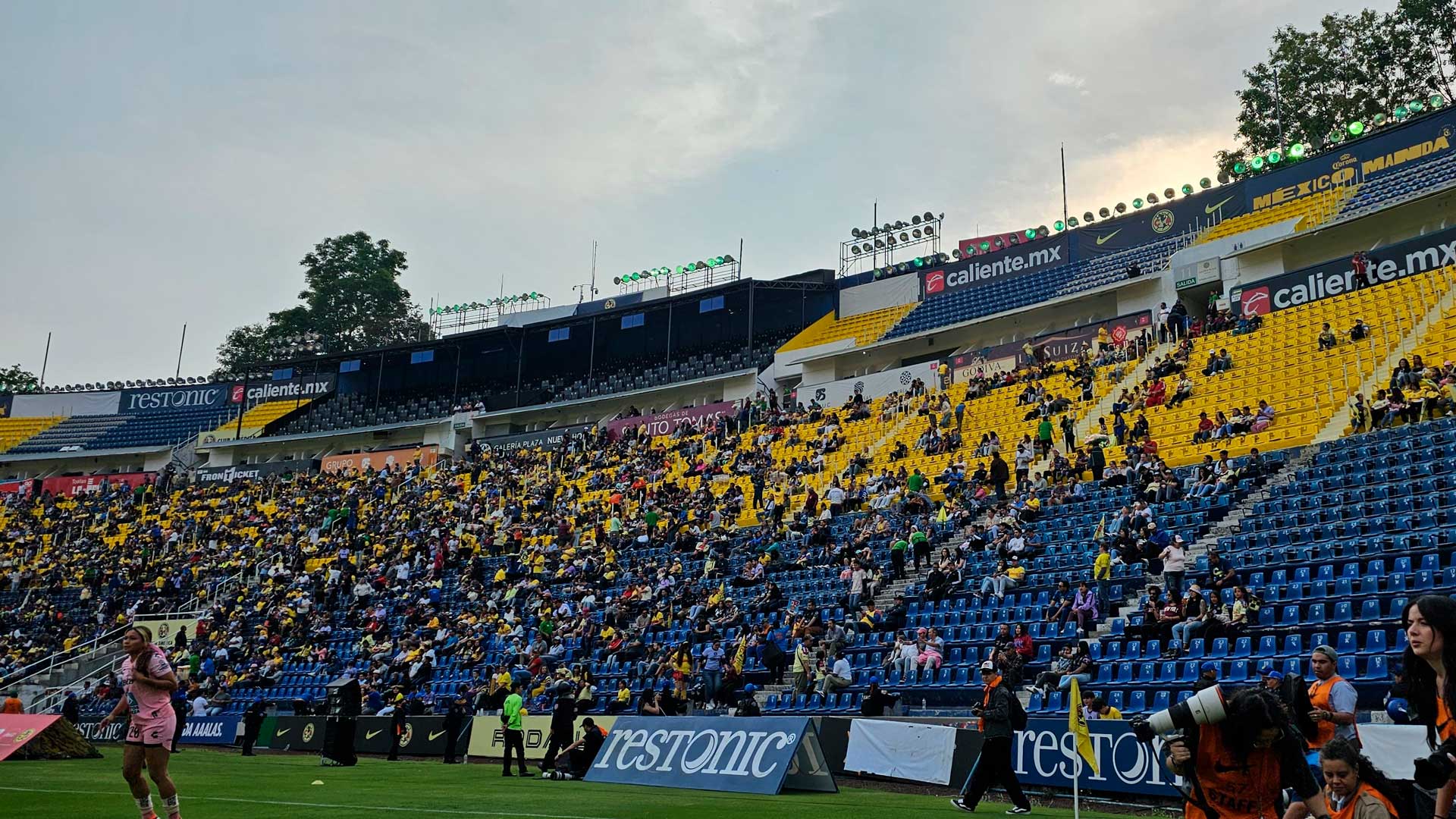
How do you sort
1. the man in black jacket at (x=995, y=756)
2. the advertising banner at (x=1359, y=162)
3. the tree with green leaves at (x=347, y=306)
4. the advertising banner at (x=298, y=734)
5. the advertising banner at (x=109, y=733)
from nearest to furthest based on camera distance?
the man in black jacket at (x=995, y=756) < the advertising banner at (x=298, y=734) < the advertising banner at (x=109, y=733) < the advertising banner at (x=1359, y=162) < the tree with green leaves at (x=347, y=306)

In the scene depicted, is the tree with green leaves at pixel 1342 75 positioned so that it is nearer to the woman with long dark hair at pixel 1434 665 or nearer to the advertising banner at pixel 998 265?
the advertising banner at pixel 998 265

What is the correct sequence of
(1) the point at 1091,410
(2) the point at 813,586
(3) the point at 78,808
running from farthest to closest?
(1) the point at 1091,410 < (2) the point at 813,586 < (3) the point at 78,808

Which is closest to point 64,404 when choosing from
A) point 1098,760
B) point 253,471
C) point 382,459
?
point 253,471

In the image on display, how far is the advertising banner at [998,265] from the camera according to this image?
141ft

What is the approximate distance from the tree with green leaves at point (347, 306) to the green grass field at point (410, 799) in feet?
227

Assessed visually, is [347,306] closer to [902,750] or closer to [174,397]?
[174,397]

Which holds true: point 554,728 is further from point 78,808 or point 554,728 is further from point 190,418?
point 190,418

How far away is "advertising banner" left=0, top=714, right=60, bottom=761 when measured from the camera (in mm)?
18062

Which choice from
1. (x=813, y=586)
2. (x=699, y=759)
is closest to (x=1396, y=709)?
(x=699, y=759)

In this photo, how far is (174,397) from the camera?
66250mm

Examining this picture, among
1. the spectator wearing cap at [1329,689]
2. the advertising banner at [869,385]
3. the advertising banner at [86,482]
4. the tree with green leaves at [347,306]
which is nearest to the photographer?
the spectator wearing cap at [1329,689]

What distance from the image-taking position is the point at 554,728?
1747 cm

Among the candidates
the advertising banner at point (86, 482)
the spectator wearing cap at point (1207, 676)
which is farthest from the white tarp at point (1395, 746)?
the advertising banner at point (86, 482)

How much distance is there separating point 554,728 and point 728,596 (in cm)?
972
